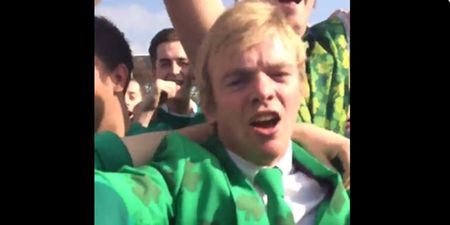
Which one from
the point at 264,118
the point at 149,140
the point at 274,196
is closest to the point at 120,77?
the point at 149,140

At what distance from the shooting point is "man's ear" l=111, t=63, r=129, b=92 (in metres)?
2.26

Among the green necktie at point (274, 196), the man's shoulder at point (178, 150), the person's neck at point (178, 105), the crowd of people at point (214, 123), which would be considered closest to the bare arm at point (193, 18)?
the crowd of people at point (214, 123)

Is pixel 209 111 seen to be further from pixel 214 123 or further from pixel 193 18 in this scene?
pixel 193 18

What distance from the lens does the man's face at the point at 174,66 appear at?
7.48ft

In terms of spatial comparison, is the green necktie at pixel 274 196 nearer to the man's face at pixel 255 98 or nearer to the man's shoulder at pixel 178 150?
the man's face at pixel 255 98

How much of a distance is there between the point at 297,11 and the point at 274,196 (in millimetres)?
557

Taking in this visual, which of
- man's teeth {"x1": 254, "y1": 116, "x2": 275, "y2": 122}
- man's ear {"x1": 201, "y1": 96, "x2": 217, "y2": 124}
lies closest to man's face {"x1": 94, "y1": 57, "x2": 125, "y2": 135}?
man's ear {"x1": 201, "y1": 96, "x2": 217, "y2": 124}

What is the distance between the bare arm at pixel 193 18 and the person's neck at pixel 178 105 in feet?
0.40

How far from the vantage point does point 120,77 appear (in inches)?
89.1

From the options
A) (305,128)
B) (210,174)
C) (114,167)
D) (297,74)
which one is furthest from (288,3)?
(114,167)

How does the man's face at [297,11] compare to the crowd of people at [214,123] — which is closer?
the crowd of people at [214,123]

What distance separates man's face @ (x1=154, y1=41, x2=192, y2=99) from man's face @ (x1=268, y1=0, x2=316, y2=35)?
1.05 ft
